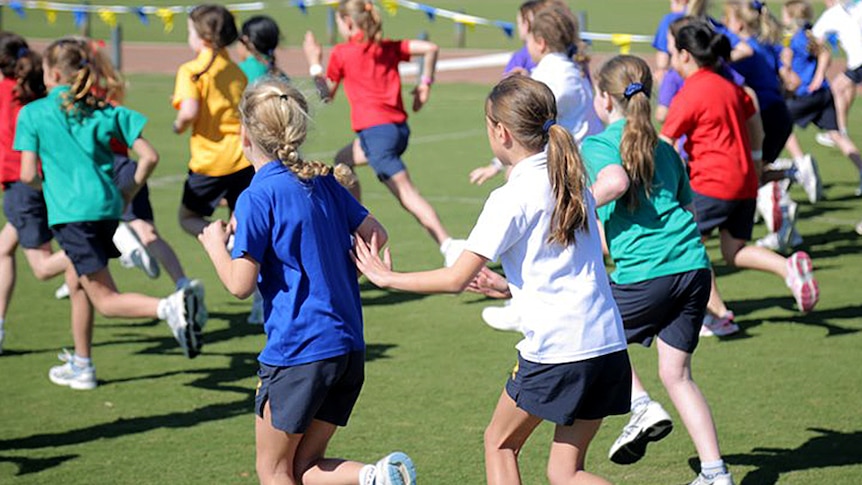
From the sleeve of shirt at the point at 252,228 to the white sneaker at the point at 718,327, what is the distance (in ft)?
14.7

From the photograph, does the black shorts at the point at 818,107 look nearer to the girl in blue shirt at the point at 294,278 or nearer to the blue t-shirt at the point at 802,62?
the blue t-shirt at the point at 802,62

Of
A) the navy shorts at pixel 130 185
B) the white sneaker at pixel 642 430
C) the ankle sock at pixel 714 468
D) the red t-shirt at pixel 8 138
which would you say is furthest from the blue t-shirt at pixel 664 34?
the ankle sock at pixel 714 468

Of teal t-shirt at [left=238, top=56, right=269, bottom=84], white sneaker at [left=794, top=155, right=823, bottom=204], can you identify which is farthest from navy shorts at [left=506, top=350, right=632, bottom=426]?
white sneaker at [left=794, top=155, right=823, bottom=204]

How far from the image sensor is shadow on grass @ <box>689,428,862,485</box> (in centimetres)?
571

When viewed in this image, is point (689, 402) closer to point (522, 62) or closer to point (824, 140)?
point (522, 62)

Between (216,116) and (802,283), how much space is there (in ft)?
12.9

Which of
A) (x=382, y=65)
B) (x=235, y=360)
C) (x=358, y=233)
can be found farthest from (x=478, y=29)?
(x=358, y=233)

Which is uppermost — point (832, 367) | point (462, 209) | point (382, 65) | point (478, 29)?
point (382, 65)

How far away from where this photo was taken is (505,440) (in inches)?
178

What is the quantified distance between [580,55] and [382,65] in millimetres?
2021

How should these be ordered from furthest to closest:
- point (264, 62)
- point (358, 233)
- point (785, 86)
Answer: point (785, 86) < point (264, 62) < point (358, 233)

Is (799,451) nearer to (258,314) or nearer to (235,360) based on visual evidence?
(235,360)

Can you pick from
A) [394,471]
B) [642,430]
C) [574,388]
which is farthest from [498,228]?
[642,430]

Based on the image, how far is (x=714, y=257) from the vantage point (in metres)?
10.5
